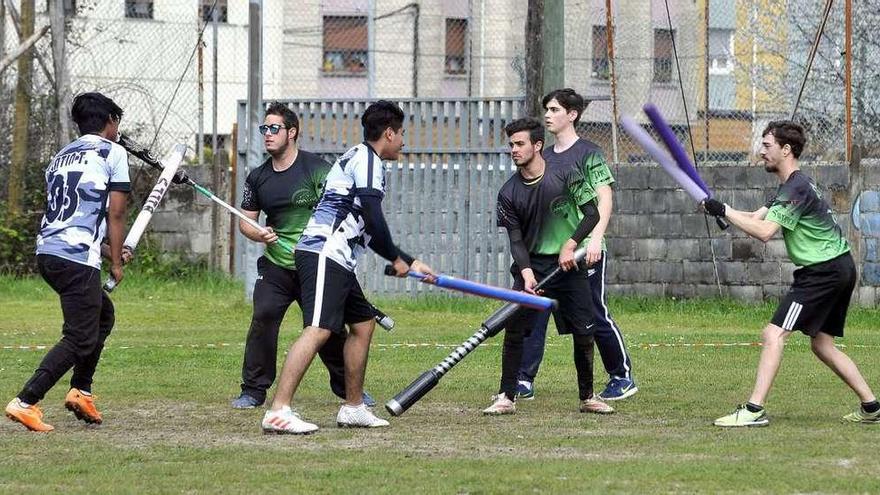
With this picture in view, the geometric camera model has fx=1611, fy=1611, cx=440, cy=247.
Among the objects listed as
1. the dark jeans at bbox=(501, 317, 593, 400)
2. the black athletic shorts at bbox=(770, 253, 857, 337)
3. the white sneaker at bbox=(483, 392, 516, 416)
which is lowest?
the white sneaker at bbox=(483, 392, 516, 416)

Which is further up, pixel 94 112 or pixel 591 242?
pixel 94 112

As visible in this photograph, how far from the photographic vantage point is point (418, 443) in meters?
8.41

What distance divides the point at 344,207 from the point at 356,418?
1.21 meters

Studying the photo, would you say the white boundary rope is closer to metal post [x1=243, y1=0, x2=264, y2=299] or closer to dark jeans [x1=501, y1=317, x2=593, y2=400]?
metal post [x1=243, y1=0, x2=264, y2=299]

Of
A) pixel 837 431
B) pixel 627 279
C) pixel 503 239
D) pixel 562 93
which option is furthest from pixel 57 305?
pixel 837 431

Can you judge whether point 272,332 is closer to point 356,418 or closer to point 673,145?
point 356,418

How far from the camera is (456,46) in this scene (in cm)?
2475

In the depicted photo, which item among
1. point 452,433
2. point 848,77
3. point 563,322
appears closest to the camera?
point 452,433

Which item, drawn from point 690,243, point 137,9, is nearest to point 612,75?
point 690,243

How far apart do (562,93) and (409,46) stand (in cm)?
1692

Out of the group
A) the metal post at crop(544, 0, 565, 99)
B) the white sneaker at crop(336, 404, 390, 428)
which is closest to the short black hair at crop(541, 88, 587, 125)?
the white sneaker at crop(336, 404, 390, 428)

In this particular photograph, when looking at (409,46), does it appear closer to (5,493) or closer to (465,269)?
(465,269)

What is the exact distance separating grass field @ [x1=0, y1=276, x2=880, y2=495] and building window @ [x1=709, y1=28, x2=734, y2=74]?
471cm

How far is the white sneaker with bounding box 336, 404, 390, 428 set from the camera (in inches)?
359
